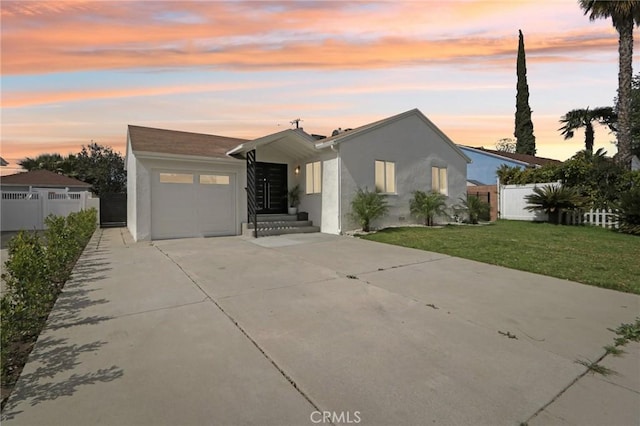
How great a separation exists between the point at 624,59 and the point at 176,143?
19.8 m

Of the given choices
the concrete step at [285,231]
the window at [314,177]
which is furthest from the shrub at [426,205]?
the concrete step at [285,231]

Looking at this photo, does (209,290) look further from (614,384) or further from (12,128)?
(12,128)

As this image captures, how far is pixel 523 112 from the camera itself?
2938 cm

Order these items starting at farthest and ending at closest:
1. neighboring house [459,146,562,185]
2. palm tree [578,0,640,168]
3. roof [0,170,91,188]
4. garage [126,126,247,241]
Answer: neighboring house [459,146,562,185] < roof [0,170,91,188] < palm tree [578,0,640,168] < garage [126,126,247,241]

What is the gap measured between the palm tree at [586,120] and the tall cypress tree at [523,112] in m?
4.04

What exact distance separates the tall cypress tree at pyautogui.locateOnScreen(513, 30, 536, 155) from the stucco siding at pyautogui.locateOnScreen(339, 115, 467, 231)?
1916 centimetres

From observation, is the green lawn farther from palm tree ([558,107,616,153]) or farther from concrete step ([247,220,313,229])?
palm tree ([558,107,616,153])

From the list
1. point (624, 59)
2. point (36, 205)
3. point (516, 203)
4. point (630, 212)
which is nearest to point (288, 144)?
point (630, 212)

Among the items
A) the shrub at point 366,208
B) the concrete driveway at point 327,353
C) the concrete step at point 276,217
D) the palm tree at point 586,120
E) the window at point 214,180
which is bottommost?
the concrete driveway at point 327,353

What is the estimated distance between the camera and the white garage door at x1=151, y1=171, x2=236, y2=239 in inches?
413

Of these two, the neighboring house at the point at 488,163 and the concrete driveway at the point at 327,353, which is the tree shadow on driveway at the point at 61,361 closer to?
the concrete driveway at the point at 327,353

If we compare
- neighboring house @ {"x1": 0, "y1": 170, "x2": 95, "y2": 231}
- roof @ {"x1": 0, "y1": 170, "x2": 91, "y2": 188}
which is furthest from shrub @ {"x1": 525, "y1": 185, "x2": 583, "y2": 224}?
roof @ {"x1": 0, "y1": 170, "x2": 91, "y2": 188}

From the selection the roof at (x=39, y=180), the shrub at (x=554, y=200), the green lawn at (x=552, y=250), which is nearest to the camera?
the green lawn at (x=552, y=250)

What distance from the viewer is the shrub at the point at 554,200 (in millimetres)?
13414
